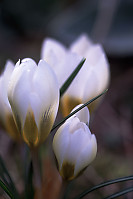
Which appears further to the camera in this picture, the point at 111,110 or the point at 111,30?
the point at 111,30

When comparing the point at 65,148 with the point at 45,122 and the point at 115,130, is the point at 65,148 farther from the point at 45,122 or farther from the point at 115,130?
the point at 115,130

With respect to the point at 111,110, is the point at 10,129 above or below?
above

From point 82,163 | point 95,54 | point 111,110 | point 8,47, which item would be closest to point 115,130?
point 111,110

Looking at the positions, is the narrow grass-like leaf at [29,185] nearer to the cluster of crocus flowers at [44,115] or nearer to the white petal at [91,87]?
the cluster of crocus flowers at [44,115]

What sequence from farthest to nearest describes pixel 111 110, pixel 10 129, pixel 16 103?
pixel 111 110 < pixel 10 129 < pixel 16 103

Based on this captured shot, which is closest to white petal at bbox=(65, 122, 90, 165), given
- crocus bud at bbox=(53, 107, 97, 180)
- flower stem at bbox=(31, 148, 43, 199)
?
crocus bud at bbox=(53, 107, 97, 180)
